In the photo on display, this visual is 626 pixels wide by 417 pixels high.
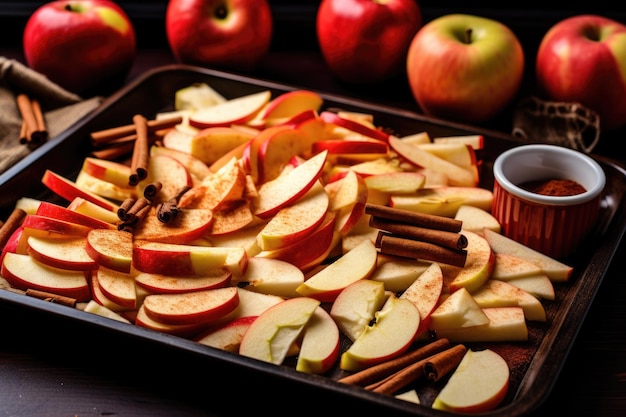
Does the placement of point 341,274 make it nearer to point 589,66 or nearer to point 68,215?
point 68,215

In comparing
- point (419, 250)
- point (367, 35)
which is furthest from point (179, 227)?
point (367, 35)

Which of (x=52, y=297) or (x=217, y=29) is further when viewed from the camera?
(x=217, y=29)

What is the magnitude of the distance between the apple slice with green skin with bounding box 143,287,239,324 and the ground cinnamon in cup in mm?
580

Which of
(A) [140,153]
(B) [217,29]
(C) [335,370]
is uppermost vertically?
(B) [217,29]

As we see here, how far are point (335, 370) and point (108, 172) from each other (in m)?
0.67

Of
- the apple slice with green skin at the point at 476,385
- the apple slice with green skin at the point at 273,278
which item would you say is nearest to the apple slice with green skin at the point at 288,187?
the apple slice with green skin at the point at 273,278

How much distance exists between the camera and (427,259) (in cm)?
128

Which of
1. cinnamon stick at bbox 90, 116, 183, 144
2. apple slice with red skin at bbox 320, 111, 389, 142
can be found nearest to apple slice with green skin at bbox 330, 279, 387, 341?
apple slice with red skin at bbox 320, 111, 389, 142

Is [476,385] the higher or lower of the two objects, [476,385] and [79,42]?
the lower

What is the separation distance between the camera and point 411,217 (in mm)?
1325

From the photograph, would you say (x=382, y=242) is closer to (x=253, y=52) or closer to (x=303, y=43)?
(x=253, y=52)

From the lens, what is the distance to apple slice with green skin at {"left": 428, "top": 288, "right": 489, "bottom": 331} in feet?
3.82

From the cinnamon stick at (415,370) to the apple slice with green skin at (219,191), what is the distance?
0.47 meters

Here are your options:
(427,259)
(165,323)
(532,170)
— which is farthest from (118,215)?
(532,170)
